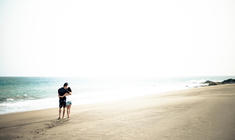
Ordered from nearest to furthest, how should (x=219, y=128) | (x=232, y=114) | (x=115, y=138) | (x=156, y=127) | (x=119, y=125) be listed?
(x=115, y=138) → (x=219, y=128) → (x=156, y=127) → (x=119, y=125) → (x=232, y=114)

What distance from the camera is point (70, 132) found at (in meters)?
6.26

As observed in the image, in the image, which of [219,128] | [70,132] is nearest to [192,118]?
[219,128]

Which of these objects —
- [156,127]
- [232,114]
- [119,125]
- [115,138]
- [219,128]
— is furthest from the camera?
[232,114]

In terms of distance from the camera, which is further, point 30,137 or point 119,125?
point 119,125

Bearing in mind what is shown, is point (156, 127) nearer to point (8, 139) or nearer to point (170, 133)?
point (170, 133)

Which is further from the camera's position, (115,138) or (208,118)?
(208,118)

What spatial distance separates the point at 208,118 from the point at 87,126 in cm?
580

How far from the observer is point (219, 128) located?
18.8ft

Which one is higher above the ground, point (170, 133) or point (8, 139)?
point (170, 133)

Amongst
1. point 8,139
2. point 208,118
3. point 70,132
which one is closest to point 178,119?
point 208,118

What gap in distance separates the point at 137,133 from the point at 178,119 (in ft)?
8.56

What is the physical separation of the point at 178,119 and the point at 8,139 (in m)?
7.58

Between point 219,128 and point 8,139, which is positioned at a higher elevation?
point 219,128

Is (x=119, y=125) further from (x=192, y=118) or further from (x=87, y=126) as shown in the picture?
(x=192, y=118)
